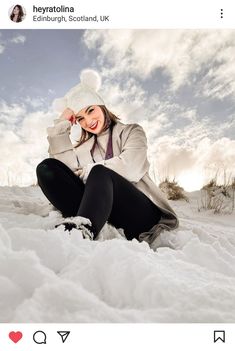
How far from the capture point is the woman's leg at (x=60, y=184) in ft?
4.64

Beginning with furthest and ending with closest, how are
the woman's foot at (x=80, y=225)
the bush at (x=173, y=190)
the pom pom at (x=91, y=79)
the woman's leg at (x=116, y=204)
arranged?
1. the bush at (x=173, y=190)
2. the pom pom at (x=91, y=79)
3. the woman's leg at (x=116, y=204)
4. the woman's foot at (x=80, y=225)

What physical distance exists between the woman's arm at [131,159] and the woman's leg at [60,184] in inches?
2.6

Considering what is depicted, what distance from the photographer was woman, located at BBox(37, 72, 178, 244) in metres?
1.41

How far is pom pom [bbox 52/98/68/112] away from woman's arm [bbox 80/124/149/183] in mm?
278

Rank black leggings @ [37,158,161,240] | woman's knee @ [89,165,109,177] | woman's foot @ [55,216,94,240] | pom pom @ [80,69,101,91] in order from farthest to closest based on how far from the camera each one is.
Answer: pom pom @ [80,69,101,91], black leggings @ [37,158,161,240], woman's knee @ [89,165,109,177], woman's foot @ [55,216,94,240]

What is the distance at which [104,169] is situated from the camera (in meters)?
1.31

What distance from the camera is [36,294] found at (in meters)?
0.61
